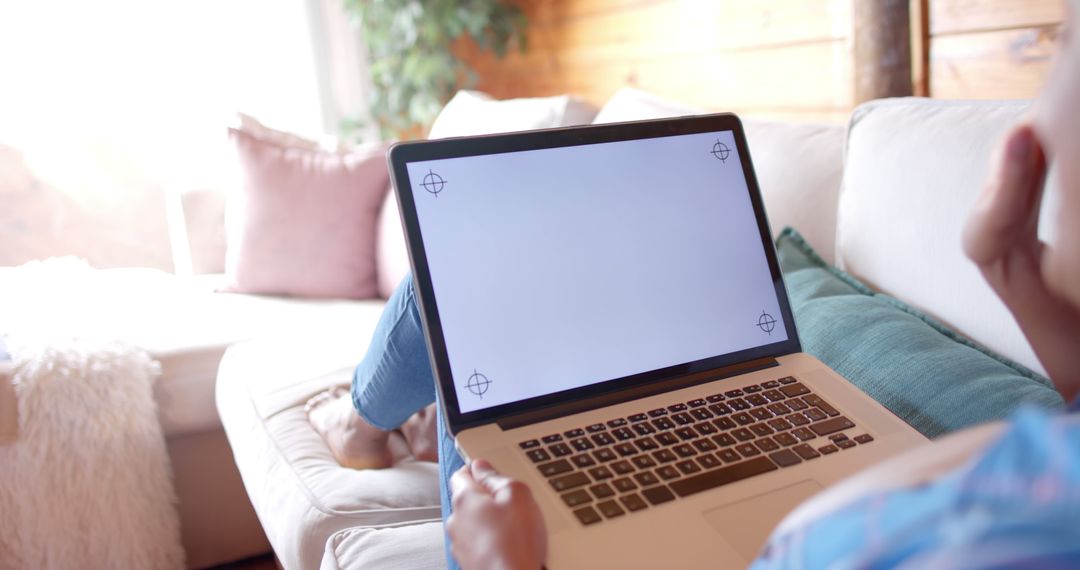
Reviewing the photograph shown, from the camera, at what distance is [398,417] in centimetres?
120

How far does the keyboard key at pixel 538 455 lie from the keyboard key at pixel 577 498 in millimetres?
52

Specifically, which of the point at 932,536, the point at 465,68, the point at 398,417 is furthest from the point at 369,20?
the point at 932,536

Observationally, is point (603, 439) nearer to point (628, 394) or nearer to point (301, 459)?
point (628, 394)

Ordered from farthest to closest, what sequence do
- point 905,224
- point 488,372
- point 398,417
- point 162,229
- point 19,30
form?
1. point 162,229
2. point 19,30
3. point 398,417
4. point 905,224
5. point 488,372

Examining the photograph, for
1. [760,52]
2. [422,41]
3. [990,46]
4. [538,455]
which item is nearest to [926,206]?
[538,455]

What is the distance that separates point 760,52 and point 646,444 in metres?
1.67

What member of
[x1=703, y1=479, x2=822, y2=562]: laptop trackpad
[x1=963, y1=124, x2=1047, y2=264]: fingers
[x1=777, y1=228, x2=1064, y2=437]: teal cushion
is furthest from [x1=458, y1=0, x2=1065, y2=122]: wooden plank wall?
[x1=703, y1=479, x2=822, y2=562]: laptop trackpad

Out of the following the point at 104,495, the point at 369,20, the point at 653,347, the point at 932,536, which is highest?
the point at 369,20

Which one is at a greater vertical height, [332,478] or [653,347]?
A: [653,347]

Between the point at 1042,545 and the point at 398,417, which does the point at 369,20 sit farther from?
the point at 1042,545

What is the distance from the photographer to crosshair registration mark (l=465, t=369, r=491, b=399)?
0.77 meters

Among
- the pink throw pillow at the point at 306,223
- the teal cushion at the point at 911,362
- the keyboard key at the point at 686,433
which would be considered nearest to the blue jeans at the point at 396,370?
the keyboard key at the point at 686,433

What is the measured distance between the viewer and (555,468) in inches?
27.8

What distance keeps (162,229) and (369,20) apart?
1.10m
